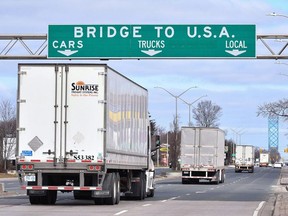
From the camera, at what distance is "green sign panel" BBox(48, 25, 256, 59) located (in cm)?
2888

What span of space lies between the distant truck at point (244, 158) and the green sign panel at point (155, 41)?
218ft

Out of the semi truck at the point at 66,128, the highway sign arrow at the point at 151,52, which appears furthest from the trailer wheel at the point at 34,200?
the highway sign arrow at the point at 151,52

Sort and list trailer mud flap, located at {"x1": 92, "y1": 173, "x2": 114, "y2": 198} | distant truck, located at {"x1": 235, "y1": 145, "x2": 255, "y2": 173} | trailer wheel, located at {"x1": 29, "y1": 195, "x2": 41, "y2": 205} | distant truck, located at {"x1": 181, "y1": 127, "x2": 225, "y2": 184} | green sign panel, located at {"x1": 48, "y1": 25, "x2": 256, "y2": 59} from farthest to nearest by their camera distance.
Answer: distant truck, located at {"x1": 235, "y1": 145, "x2": 255, "y2": 173} < distant truck, located at {"x1": 181, "y1": 127, "x2": 225, "y2": 184} < green sign panel, located at {"x1": 48, "y1": 25, "x2": 256, "y2": 59} < trailer wheel, located at {"x1": 29, "y1": 195, "x2": 41, "y2": 205} < trailer mud flap, located at {"x1": 92, "y1": 173, "x2": 114, "y2": 198}

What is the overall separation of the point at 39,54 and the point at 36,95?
6.74m

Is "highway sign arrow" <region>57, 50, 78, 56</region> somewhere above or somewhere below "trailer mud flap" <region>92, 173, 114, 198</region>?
above

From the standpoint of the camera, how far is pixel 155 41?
29.0 meters

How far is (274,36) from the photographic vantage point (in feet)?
94.8

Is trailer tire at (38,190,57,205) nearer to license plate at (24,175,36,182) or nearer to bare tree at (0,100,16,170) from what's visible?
license plate at (24,175,36,182)

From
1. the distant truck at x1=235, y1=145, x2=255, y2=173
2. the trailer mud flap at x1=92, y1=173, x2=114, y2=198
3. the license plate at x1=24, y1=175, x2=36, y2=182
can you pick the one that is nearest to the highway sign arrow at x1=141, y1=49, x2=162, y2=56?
the trailer mud flap at x1=92, y1=173, x2=114, y2=198

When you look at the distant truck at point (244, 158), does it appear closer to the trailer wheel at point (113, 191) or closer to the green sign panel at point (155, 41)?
the green sign panel at point (155, 41)

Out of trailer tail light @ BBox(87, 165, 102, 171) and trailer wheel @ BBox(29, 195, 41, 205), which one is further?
trailer wheel @ BBox(29, 195, 41, 205)

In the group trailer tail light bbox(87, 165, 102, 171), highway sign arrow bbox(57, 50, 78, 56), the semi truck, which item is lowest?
trailer tail light bbox(87, 165, 102, 171)

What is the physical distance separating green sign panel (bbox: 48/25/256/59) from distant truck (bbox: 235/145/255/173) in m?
66.3

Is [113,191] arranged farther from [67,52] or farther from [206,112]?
[206,112]
